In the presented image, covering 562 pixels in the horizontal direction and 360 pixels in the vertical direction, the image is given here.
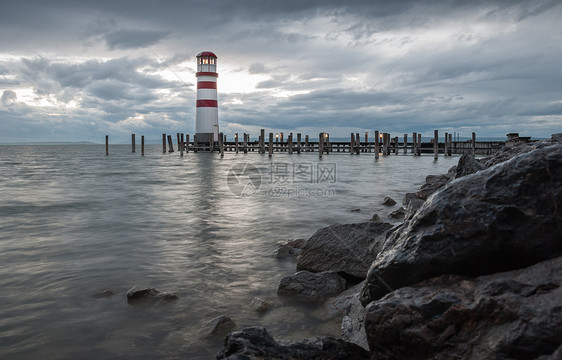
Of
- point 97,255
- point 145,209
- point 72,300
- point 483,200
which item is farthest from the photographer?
point 145,209

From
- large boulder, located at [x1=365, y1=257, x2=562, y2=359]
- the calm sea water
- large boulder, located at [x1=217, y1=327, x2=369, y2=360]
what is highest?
large boulder, located at [x1=365, y1=257, x2=562, y2=359]

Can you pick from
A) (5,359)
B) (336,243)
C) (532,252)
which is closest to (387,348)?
(532,252)

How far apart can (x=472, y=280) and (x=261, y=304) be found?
86.6 inches

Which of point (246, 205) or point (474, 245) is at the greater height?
point (474, 245)

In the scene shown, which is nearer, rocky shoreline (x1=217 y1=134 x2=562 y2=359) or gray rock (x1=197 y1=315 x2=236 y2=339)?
rocky shoreline (x1=217 y1=134 x2=562 y2=359)

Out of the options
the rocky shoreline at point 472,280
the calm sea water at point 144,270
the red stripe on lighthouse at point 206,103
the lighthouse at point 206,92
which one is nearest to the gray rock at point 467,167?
the rocky shoreline at point 472,280

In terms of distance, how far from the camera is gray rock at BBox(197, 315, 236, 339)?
11.0ft

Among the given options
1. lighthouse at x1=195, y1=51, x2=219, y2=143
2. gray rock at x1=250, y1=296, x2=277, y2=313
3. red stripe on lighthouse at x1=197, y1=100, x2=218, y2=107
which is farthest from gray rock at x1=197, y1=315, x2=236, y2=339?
red stripe on lighthouse at x1=197, y1=100, x2=218, y2=107

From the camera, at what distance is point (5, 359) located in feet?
9.84

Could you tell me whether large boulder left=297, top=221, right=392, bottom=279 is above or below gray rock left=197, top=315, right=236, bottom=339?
above

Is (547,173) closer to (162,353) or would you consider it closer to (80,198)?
(162,353)

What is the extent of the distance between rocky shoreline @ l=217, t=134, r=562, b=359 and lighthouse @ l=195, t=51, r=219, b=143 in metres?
38.9

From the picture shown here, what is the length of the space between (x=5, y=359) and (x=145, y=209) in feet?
26.3

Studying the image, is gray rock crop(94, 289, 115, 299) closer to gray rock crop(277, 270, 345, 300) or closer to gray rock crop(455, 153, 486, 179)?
gray rock crop(277, 270, 345, 300)
